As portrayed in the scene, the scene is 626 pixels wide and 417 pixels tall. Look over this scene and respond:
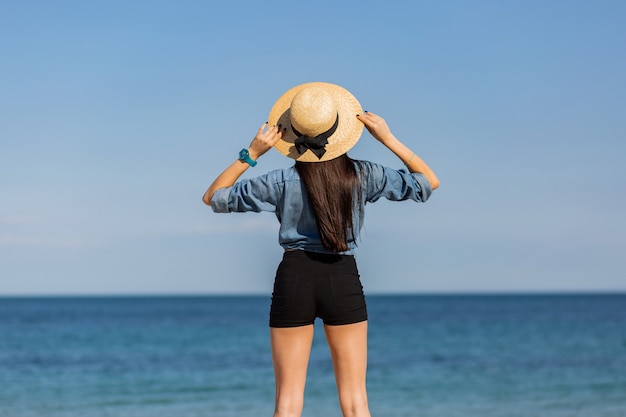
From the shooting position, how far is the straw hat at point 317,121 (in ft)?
13.3

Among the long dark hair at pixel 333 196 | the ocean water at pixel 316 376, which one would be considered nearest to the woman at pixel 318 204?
the long dark hair at pixel 333 196

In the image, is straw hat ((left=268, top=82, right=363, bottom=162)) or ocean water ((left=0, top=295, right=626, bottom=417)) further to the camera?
ocean water ((left=0, top=295, right=626, bottom=417))

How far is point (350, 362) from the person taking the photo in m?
4.23

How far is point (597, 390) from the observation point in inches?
705

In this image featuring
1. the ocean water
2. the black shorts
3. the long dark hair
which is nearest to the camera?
the long dark hair

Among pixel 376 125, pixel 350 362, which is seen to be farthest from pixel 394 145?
pixel 350 362

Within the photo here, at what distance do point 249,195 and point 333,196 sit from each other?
0.39 metres

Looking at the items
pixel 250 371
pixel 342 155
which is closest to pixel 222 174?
pixel 342 155

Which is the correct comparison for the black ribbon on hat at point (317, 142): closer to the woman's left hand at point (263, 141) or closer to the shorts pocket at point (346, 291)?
the woman's left hand at point (263, 141)

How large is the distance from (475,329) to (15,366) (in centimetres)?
2263

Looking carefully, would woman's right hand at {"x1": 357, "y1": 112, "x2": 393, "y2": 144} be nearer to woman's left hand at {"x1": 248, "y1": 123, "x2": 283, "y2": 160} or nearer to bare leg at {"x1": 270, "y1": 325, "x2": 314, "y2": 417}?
woman's left hand at {"x1": 248, "y1": 123, "x2": 283, "y2": 160}

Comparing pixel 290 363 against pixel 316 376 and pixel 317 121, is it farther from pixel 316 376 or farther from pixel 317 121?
pixel 316 376

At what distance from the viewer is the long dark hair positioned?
4.04m

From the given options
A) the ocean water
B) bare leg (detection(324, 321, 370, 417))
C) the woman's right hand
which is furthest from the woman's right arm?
the ocean water
